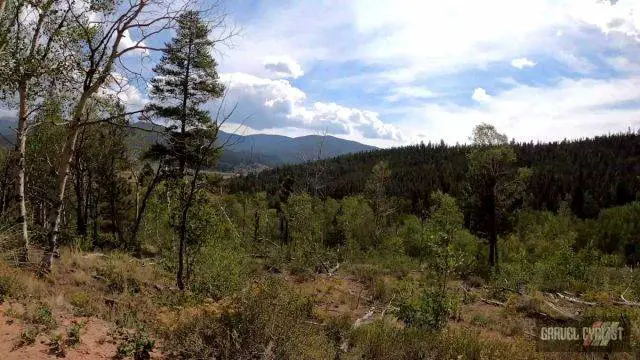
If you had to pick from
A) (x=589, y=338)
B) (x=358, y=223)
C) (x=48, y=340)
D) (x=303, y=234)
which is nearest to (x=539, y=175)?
(x=358, y=223)

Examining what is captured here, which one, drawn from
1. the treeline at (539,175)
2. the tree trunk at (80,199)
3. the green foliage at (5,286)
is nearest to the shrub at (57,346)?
the green foliage at (5,286)

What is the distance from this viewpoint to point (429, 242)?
1062 cm

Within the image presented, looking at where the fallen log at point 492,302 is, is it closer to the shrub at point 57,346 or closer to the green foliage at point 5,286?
the shrub at point 57,346

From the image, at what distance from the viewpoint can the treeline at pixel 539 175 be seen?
68250 mm

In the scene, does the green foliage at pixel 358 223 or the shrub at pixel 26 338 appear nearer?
the shrub at pixel 26 338

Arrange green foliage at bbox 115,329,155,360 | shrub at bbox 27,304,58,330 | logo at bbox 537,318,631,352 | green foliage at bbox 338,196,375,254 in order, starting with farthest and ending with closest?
green foliage at bbox 338,196,375,254 < logo at bbox 537,318,631,352 < shrub at bbox 27,304,58,330 < green foliage at bbox 115,329,155,360

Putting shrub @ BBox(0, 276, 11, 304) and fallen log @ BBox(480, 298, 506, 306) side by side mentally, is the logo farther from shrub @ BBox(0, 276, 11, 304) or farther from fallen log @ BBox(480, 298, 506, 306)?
shrub @ BBox(0, 276, 11, 304)

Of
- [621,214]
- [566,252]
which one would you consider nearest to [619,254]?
[621,214]

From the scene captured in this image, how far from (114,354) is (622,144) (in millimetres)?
124472

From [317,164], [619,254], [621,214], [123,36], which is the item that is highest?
[123,36]

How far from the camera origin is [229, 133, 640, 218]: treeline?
6825cm

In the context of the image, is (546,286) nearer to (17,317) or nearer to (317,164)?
(17,317)

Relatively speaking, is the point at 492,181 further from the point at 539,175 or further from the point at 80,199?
the point at 539,175

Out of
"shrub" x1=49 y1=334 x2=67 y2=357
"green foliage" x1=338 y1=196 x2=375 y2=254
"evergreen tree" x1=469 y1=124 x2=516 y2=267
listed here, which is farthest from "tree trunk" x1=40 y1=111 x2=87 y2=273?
"green foliage" x1=338 y1=196 x2=375 y2=254
